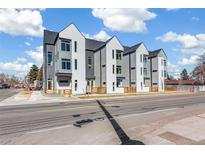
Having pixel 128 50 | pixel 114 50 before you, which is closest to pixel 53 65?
pixel 114 50

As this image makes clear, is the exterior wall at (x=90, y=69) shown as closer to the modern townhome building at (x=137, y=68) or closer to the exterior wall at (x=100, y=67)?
the exterior wall at (x=100, y=67)

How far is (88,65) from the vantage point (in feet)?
124

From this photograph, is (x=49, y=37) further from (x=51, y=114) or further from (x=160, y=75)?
(x=160, y=75)

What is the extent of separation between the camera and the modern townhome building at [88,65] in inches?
1217

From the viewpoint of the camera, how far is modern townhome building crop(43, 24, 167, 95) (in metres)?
30.9

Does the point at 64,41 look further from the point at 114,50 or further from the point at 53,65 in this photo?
the point at 114,50

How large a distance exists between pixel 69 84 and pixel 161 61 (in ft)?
94.7

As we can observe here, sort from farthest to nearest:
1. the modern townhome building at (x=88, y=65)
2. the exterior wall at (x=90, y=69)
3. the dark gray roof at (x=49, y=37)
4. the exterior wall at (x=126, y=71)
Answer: the exterior wall at (x=126, y=71) → the exterior wall at (x=90, y=69) → the dark gray roof at (x=49, y=37) → the modern townhome building at (x=88, y=65)

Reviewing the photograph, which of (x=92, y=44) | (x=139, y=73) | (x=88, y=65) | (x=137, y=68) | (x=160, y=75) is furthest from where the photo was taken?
(x=160, y=75)

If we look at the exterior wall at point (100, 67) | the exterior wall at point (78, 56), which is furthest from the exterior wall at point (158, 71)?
the exterior wall at point (78, 56)

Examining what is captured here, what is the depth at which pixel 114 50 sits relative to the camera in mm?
37344

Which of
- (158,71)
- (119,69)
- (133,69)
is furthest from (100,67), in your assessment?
(158,71)

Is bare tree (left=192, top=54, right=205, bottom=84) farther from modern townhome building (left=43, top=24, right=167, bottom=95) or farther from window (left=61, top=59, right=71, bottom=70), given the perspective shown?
window (left=61, top=59, right=71, bottom=70)
